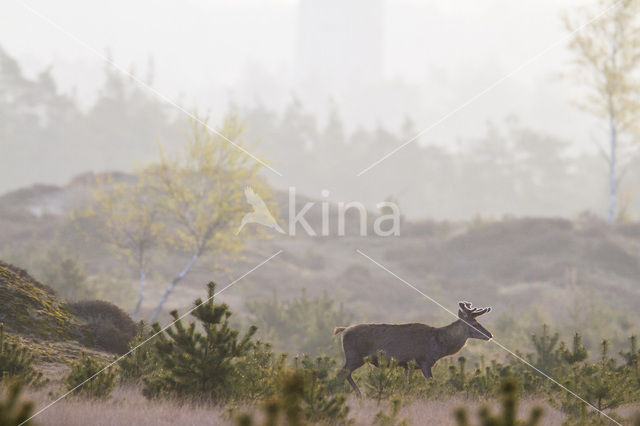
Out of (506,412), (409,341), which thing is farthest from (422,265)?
(506,412)

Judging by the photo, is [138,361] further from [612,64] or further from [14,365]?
[612,64]

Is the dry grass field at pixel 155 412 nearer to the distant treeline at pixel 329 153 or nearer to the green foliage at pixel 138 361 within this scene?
the green foliage at pixel 138 361

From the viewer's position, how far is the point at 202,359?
592 centimetres

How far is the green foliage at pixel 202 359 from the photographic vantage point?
18.8 feet

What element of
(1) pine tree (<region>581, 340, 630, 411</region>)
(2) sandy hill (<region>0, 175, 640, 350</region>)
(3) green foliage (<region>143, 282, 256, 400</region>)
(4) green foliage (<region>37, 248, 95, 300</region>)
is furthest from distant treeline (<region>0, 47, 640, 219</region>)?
(3) green foliage (<region>143, 282, 256, 400</region>)

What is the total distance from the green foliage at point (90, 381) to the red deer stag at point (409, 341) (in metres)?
3.15

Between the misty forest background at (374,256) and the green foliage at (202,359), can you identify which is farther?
the misty forest background at (374,256)

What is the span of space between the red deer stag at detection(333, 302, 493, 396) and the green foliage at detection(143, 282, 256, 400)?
205cm

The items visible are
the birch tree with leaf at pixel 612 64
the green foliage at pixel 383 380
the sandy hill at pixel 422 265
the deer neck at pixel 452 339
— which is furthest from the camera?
the birch tree with leaf at pixel 612 64

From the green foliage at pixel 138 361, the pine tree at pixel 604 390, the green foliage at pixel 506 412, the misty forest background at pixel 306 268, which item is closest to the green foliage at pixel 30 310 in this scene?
the misty forest background at pixel 306 268

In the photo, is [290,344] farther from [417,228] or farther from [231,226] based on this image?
[417,228]

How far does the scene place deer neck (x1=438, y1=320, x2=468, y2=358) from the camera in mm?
7762

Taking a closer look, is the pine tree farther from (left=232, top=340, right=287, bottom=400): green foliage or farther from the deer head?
(left=232, top=340, right=287, bottom=400): green foliage

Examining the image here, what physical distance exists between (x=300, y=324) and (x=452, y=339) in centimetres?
1107
